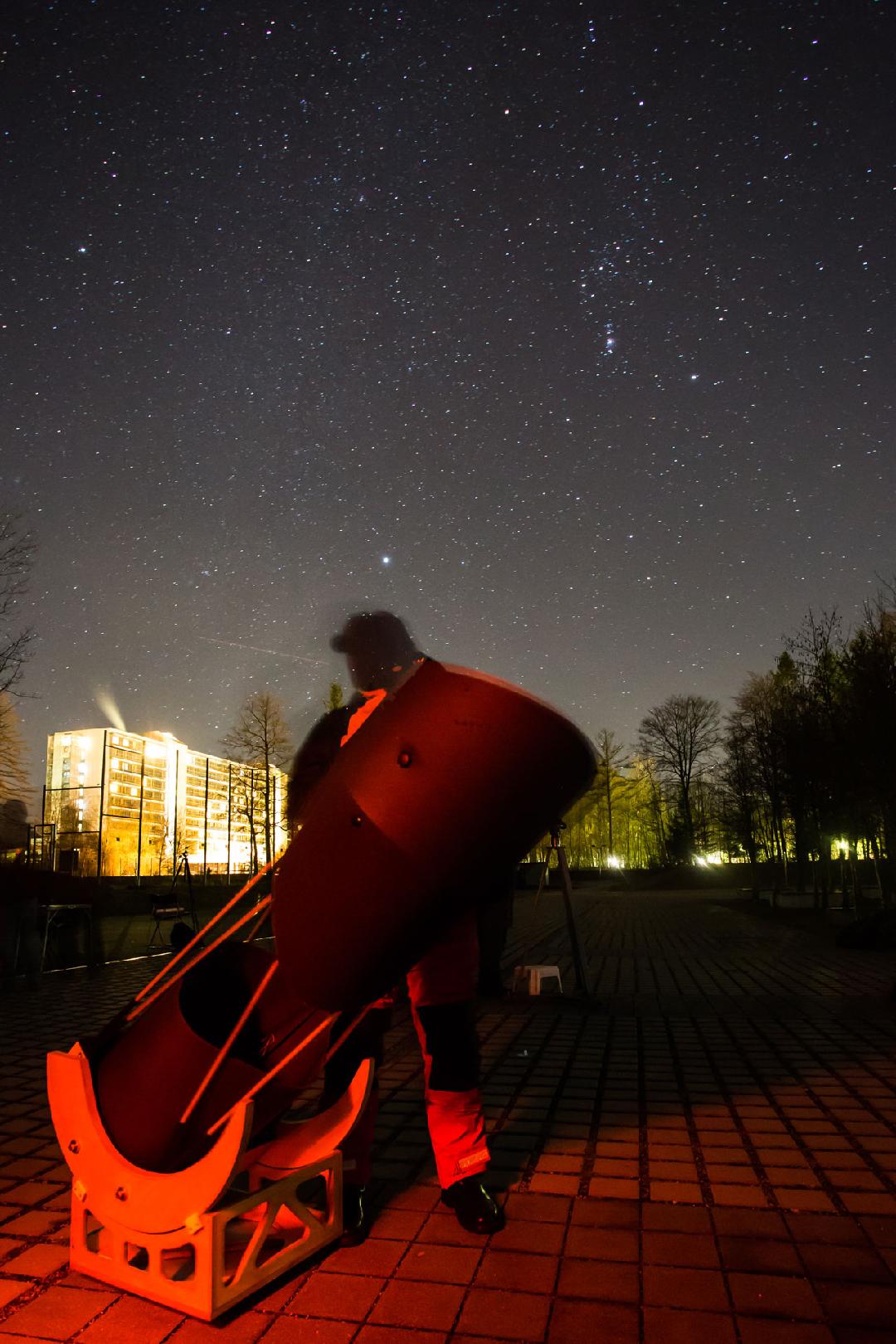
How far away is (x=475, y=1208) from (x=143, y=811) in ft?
88.8

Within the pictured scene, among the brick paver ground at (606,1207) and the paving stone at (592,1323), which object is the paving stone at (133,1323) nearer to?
the brick paver ground at (606,1207)

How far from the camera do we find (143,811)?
28125 millimetres

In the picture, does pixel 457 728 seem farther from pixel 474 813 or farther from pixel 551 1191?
pixel 551 1191

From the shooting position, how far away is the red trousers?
117 inches

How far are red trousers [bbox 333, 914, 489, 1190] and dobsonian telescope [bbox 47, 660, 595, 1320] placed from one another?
0.16m

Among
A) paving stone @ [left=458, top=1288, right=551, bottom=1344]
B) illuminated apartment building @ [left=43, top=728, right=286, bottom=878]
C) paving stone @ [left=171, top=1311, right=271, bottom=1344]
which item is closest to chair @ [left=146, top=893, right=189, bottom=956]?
illuminated apartment building @ [left=43, top=728, right=286, bottom=878]

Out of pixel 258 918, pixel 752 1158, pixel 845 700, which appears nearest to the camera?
pixel 258 918

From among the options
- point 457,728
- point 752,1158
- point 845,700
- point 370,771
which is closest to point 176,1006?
point 370,771

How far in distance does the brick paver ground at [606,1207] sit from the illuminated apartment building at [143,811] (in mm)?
1321

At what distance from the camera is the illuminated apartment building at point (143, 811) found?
21.4 metres

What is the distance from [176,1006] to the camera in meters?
2.54

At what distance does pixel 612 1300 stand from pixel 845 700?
17469mm

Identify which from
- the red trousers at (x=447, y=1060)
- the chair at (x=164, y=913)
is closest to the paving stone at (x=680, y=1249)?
the red trousers at (x=447, y=1060)

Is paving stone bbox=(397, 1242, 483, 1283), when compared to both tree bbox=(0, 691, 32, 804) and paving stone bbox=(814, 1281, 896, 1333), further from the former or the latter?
tree bbox=(0, 691, 32, 804)
